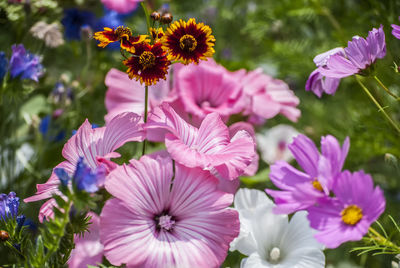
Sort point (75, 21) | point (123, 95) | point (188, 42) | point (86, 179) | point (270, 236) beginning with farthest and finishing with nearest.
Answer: point (75, 21) → point (123, 95) → point (270, 236) → point (188, 42) → point (86, 179)

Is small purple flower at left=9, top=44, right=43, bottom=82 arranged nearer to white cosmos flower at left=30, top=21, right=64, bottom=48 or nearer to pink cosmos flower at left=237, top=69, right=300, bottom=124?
white cosmos flower at left=30, top=21, right=64, bottom=48

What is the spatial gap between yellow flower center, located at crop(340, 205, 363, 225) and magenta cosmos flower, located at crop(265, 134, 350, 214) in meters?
0.02

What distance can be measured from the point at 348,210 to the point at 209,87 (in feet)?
1.33

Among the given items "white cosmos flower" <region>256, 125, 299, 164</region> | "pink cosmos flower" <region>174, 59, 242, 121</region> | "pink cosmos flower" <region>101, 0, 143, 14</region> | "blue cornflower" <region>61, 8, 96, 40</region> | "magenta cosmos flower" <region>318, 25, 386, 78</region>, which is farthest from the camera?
"white cosmos flower" <region>256, 125, 299, 164</region>

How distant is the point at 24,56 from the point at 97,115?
0.41m

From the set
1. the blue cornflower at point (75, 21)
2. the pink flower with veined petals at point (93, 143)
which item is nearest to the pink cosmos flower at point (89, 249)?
the pink flower with veined petals at point (93, 143)

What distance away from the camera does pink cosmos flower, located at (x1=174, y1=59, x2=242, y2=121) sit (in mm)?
744

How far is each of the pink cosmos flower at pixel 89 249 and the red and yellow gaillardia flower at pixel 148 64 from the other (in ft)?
0.72

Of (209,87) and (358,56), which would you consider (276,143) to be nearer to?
(209,87)

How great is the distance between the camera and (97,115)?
106cm

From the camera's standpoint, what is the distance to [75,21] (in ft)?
3.22

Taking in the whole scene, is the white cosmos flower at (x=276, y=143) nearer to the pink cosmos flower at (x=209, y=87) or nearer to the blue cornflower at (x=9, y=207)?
the pink cosmos flower at (x=209, y=87)

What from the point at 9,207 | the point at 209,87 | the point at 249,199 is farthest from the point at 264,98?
the point at 9,207

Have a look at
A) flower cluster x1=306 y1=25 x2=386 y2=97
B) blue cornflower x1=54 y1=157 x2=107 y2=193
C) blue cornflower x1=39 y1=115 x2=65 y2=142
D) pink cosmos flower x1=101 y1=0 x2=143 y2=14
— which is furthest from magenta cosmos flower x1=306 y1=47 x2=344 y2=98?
blue cornflower x1=39 y1=115 x2=65 y2=142
